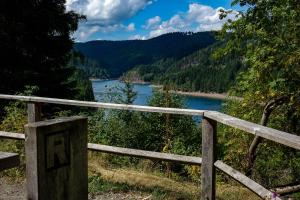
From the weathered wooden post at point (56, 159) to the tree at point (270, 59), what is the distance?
5.45 meters

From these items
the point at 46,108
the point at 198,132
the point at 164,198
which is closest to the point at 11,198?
A: the point at 164,198

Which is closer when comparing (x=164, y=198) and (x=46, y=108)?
(x=164, y=198)

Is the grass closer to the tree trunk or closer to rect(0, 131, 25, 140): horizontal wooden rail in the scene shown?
rect(0, 131, 25, 140): horizontal wooden rail

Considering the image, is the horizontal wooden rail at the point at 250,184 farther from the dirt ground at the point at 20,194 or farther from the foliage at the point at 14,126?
the foliage at the point at 14,126

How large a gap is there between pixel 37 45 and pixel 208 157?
15157 mm

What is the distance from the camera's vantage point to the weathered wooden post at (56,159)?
2.37m

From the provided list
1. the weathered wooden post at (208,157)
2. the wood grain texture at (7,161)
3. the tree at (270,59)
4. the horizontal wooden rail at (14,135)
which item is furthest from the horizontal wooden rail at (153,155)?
the tree at (270,59)

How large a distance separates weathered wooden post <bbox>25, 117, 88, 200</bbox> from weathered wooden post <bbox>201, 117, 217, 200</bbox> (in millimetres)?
2178

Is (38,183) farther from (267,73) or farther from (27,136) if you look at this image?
(267,73)

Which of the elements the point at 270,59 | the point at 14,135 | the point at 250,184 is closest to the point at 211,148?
the point at 250,184

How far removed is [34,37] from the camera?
61.2ft

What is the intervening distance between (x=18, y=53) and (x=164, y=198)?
45.0 ft

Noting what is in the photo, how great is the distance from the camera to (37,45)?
18.7m

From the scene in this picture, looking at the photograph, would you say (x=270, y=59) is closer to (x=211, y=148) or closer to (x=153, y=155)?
(x=153, y=155)
